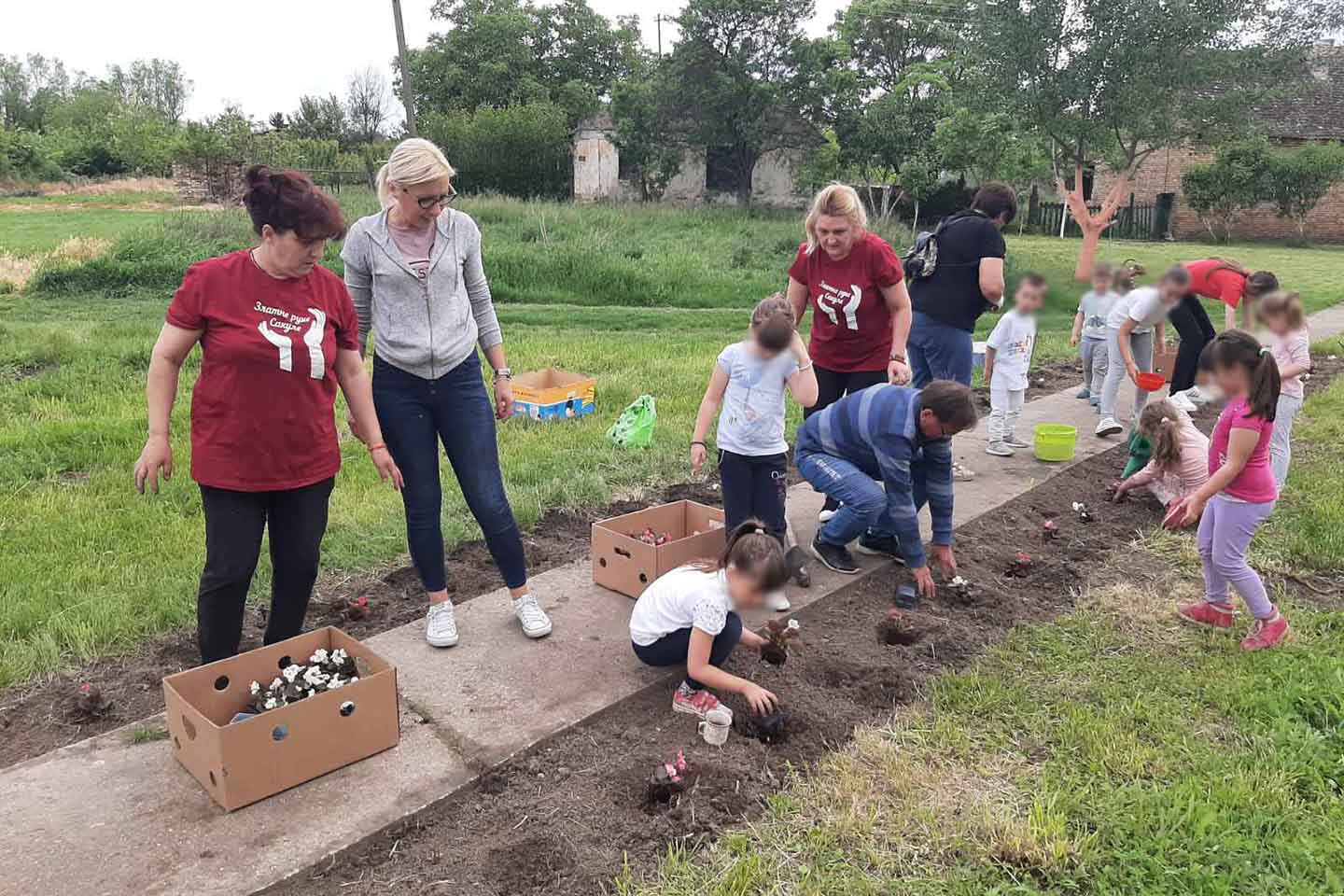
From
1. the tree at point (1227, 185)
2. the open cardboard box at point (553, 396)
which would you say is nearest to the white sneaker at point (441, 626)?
the open cardboard box at point (553, 396)

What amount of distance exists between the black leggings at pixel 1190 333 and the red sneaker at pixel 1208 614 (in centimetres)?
288

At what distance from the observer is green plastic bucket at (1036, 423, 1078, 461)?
262 inches

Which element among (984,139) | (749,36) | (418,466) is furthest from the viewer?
(749,36)

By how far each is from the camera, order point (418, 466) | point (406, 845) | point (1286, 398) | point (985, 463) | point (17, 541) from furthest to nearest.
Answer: point (985, 463) < point (1286, 398) < point (17, 541) < point (418, 466) < point (406, 845)

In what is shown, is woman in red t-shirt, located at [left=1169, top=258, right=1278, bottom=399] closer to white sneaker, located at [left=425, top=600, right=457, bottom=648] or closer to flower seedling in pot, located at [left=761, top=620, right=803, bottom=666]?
flower seedling in pot, located at [left=761, top=620, right=803, bottom=666]

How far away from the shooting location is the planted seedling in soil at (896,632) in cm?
402

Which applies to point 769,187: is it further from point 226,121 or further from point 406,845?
point 406,845

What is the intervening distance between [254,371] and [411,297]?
2.36 feet

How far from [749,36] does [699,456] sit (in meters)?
24.2

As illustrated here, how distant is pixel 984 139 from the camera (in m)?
16.1

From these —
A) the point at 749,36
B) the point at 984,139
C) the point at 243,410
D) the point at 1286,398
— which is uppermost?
the point at 749,36

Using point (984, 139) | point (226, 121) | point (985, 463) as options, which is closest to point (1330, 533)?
point (985, 463)

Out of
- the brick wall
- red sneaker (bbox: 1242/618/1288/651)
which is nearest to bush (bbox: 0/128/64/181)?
the brick wall

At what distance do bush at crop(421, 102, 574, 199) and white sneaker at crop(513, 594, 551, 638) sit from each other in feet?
84.7
